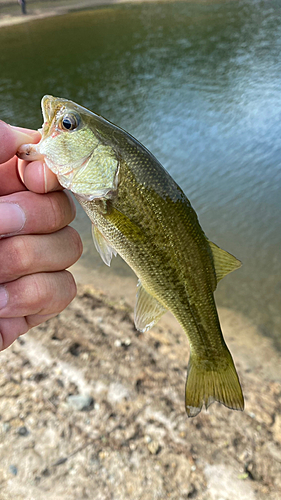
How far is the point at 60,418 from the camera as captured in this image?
3.30m

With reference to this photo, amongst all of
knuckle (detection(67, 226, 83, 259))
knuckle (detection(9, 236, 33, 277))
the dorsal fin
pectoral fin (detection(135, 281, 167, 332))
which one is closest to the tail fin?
pectoral fin (detection(135, 281, 167, 332))

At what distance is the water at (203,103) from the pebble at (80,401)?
296cm

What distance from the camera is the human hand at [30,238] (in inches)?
70.6

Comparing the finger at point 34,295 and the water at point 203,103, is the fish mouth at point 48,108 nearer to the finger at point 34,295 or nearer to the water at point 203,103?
the finger at point 34,295

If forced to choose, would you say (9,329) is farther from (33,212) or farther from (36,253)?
(33,212)

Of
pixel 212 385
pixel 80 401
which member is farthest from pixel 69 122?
pixel 80 401

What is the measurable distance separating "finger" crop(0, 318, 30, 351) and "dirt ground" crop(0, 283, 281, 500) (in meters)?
1.45

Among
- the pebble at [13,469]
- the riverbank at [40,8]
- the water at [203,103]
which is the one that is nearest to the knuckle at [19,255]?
Result: the pebble at [13,469]

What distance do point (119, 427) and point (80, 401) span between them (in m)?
0.44

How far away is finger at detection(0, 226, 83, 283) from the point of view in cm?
189

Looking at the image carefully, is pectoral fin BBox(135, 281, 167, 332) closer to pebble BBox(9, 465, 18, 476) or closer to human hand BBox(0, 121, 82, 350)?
human hand BBox(0, 121, 82, 350)

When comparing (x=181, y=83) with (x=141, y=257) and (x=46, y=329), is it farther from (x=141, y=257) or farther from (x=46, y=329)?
(x=141, y=257)

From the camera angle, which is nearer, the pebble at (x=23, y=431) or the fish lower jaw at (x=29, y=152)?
the fish lower jaw at (x=29, y=152)

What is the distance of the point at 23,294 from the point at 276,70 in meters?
14.9
